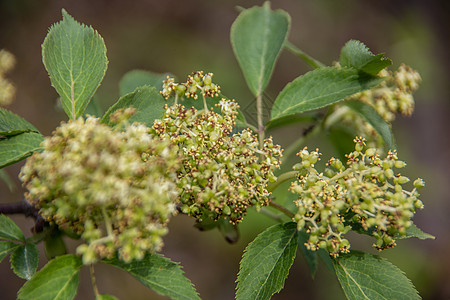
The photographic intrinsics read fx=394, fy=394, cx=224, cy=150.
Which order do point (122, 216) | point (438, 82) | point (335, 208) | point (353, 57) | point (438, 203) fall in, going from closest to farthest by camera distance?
point (122, 216), point (335, 208), point (353, 57), point (438, 203), point (438, 82)

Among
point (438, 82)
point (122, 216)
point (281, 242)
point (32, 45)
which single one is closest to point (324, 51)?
point (438, 82)

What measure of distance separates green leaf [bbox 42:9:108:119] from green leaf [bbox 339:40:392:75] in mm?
1566

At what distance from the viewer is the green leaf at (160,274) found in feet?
6.60

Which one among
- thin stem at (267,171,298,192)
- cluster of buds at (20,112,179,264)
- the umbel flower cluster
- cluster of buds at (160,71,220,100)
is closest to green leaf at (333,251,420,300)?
the umbel flower cluster

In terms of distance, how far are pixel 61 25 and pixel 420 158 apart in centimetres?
856

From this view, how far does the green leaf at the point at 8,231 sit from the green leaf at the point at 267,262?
4.17ft

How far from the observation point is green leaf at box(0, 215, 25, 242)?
2.18m

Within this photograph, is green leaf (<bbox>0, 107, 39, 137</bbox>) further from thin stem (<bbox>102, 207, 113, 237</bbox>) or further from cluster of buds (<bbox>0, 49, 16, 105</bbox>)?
cluster of buds (<bbox>0, 49, 16, 105</bbox>)

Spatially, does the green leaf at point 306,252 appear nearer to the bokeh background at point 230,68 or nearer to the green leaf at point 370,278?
the green leaf at point 370,278

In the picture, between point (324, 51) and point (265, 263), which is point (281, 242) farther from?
point (324, 51)

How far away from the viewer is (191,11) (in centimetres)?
970

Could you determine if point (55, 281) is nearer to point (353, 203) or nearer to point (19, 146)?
point (19, 146)

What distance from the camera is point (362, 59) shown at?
2529mm

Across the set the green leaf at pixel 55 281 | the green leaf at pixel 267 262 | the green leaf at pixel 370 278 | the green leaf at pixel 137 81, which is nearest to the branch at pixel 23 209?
the green leaf at pixel 55 281
